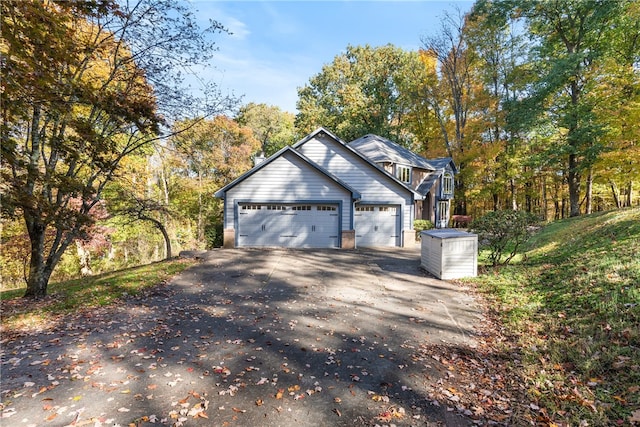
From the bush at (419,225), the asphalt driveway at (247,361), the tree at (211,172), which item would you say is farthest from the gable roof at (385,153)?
the asphalt driveway at (247,361)

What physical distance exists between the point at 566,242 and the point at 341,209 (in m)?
9.72

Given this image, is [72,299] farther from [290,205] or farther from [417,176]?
[417,176]

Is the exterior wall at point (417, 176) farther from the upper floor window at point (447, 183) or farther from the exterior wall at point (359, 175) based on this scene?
the exterior wall at point (359, 175)

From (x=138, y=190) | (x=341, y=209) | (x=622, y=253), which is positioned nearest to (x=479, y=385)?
(x=622, y=253)

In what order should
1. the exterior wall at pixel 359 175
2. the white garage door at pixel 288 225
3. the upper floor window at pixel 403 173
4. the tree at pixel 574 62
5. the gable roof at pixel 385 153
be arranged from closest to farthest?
the white garage door at pixel 288 225 → the tree at pixel 574 62 → the exterior wall at pixel 359 175 → the gable roof at pixel 385 153 → the upper floor window at pixel 403 173

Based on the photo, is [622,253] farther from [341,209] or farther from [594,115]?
[594,115]

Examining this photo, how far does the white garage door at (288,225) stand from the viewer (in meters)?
17.1

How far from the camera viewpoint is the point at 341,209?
56.4 ft

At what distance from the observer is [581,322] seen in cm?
580

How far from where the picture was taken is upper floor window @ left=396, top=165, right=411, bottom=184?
23259 mm

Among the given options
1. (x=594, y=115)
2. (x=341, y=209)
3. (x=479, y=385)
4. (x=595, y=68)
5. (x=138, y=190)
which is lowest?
(x=479, y=385)

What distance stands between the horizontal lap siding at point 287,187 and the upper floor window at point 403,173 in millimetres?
7589

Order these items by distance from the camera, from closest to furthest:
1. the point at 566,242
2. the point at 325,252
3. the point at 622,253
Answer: the point at 622,253, the point at 566,242, the point at 325,252

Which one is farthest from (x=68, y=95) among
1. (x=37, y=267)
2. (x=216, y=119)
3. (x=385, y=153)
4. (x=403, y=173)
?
(x=403, y=173)
